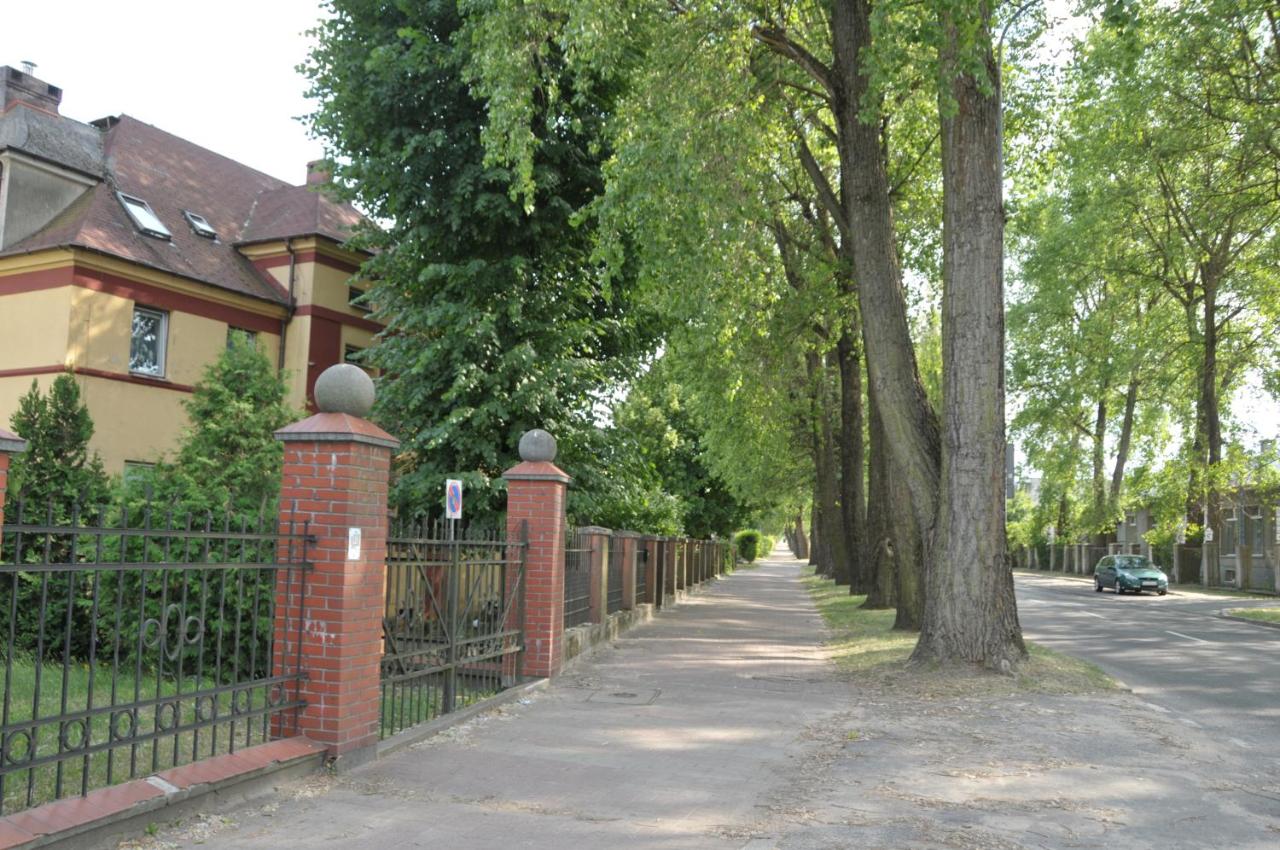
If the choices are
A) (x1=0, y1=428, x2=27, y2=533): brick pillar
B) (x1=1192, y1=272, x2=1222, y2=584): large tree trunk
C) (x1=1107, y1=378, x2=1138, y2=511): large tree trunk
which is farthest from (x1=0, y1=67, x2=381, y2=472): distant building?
(x1=1107, y1=378, x2=1138, y2=511): large tree trunk

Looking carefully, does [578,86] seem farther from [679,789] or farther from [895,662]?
→ [679,789]

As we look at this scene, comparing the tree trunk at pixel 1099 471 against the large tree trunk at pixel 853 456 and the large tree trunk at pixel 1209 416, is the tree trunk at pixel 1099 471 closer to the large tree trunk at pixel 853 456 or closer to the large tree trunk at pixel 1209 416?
the large tree trunk at pixel 1209 416

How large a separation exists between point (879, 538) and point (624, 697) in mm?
12230

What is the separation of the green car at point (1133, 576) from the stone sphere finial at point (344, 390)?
3390 centimetres

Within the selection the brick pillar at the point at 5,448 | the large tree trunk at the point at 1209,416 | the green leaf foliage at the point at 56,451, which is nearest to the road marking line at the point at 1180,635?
the large tree trunk at the point at 1209,416

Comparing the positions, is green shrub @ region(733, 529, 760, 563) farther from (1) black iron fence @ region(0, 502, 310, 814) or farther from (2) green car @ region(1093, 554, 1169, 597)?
(1) black iron fence @ region(0, 502, 310, 814)

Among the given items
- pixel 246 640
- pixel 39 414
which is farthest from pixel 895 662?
pixel 39 414

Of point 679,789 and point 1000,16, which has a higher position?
point 1000,16

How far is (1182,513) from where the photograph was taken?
3756 centimetres

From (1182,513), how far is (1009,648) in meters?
32.0

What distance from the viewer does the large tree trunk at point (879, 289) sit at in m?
11.8

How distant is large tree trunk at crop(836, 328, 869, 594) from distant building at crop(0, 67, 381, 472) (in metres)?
11.1

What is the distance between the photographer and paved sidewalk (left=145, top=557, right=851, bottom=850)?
195 inches

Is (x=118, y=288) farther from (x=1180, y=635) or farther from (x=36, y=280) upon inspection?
(x=1180, y=635)
